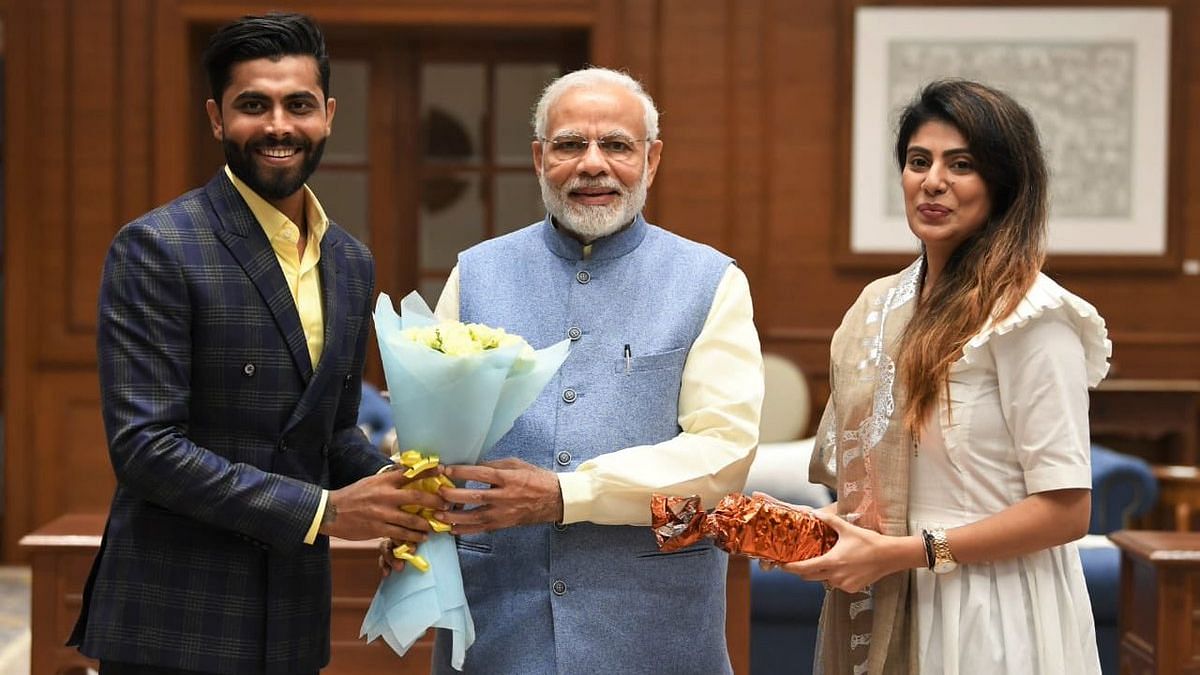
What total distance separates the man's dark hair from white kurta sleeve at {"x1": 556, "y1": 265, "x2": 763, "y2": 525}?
2.48 feet

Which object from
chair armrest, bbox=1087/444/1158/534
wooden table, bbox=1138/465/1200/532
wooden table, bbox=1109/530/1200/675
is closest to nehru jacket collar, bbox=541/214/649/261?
wooden table, bbox=1109/530/1200/675

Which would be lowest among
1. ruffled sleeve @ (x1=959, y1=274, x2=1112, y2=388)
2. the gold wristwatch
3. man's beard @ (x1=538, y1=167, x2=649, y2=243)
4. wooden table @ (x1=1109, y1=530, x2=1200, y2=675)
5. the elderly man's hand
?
wooden table @ (x1=1109, y1=530, x2=1200, y2=675)

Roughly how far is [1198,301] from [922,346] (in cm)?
524

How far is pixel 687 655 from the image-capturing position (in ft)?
7.22

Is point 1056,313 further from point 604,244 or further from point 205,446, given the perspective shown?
point 205,446

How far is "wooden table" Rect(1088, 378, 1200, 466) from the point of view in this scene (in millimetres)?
6254

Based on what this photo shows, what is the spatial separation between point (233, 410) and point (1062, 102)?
5.48m

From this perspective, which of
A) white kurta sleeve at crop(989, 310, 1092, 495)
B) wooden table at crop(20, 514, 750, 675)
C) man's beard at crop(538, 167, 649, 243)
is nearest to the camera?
white kurta sleeve at crop(989, 310, 1092, 495)

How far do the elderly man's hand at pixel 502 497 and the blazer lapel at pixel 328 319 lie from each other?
226 millimetres

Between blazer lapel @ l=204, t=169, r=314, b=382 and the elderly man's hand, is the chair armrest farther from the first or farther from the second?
blazer lapel @ l=204, t=169, r=314, b=382

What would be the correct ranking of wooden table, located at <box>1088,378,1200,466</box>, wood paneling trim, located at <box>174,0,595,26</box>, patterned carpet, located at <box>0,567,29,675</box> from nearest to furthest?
patterned carpet, located at <box>0,567,29,675</box> < wooden table, located at <box>1088,378,1200,466</box> < wood paneling trim, located at <box>174,0,595,26</box>

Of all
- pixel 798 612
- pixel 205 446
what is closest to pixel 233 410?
pixel 205 446

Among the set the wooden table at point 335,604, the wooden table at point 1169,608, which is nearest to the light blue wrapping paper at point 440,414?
the wooden table at point 335,604

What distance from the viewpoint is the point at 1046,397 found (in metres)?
1.92
